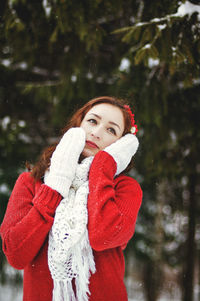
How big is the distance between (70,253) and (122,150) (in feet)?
2.25

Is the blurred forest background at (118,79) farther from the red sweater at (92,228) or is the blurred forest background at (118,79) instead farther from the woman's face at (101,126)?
the red sweater at (92,228)

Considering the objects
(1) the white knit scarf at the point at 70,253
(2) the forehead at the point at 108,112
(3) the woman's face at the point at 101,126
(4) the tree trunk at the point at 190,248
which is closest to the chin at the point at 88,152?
(3) the woman's face at the point at 101,126

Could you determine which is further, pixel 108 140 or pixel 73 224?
pixel 108 140

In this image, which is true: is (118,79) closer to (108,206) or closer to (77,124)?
(77,124)

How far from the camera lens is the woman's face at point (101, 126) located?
1.89 m

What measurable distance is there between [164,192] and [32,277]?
A: 3.93 m

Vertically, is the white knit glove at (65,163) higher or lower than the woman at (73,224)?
higher

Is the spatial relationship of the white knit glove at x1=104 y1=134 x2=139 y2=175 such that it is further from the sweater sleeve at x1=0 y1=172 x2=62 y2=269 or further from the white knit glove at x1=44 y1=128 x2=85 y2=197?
the sweater sleeve at x1=0 y1=172 x2=62 y2=269

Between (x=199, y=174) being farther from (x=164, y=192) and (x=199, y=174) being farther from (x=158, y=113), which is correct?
(x=158, y=113)

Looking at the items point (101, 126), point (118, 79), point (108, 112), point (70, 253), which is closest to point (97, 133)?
point (101, 126)

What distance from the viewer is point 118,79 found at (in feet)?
12.6

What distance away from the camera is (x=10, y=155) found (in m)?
4.54

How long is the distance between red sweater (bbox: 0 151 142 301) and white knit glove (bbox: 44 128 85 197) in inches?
2.0

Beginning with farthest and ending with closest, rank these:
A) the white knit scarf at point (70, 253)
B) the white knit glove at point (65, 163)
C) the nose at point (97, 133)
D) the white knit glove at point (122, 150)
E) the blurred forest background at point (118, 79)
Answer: the blurred forest background at point (118, 79), the nose at point (97, 133), the white knit glove at point (122, 150), the white knit glove at point (65, 163), the white knit scarf at point (70, 253)
